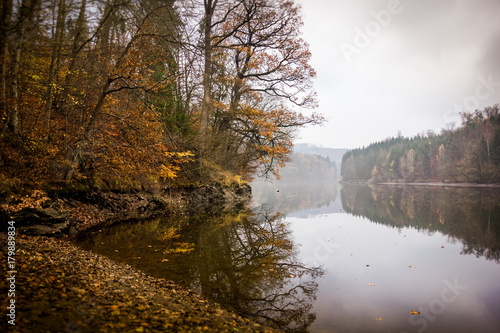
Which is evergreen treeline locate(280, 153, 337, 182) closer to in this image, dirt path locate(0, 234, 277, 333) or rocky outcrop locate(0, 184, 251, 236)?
rocky outcrop locate(0, 184, 251, 236)

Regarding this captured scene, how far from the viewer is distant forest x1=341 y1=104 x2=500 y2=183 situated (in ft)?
143

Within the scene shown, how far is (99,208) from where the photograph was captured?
1156cm

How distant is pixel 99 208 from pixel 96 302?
9.31m

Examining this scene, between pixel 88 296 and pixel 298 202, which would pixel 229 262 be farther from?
pixel 298 202

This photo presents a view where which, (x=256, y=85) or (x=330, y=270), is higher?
(x=256, y=85)

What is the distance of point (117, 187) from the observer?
13.0 m

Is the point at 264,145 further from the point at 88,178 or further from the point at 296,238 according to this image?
the point at 88,178

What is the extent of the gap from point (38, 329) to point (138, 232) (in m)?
A: 7.38

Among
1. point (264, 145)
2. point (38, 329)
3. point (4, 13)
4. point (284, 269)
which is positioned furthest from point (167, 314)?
point (264, 145)

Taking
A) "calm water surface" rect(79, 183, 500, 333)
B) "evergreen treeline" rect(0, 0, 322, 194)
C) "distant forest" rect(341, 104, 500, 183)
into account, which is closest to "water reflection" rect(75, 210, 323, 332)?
"calm water surface" rect(79, 183, 500, 333)

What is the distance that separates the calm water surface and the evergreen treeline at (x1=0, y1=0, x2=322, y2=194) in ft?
8.11

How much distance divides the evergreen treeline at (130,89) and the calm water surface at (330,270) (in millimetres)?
2471

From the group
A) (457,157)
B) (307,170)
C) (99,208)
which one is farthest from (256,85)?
(307,170)

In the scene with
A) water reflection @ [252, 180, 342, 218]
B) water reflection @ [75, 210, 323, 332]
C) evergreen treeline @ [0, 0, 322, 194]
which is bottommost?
water reflection @ [252, 180, 342, 218]
